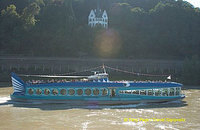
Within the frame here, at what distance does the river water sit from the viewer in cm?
1708

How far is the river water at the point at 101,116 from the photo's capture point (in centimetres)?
1708

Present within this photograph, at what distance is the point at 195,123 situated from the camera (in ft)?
59.0

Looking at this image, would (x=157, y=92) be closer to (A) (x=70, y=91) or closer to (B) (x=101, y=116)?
(B) (x=101, y=116)

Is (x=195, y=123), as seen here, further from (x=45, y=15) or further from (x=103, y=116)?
(x=45, y=15)

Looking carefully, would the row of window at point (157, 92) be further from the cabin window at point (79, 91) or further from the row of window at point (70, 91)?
the cabin window at point (79, 91)

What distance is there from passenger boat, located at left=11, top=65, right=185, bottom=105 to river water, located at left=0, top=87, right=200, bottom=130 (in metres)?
0.92

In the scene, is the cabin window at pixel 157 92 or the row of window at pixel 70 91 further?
the cabin window at pixel 157 92

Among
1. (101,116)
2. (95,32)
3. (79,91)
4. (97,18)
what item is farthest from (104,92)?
(97,18)

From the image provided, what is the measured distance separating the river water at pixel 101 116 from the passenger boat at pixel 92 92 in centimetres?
92

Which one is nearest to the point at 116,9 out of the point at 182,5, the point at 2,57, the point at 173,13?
the point at 173,13

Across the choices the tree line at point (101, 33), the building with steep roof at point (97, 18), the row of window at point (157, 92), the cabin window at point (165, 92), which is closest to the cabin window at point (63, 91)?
the row of window at point (157, 92)

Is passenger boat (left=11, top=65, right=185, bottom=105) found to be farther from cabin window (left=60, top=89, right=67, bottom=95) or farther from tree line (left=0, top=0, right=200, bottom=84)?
tree line (left=0, top=0, right=200, bottom=84)

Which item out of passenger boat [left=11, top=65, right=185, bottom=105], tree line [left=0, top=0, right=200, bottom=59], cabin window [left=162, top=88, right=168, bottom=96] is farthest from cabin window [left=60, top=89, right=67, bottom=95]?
tree line [left=0, top=0, right=200, bottom=59]

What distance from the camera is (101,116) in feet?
64.6
